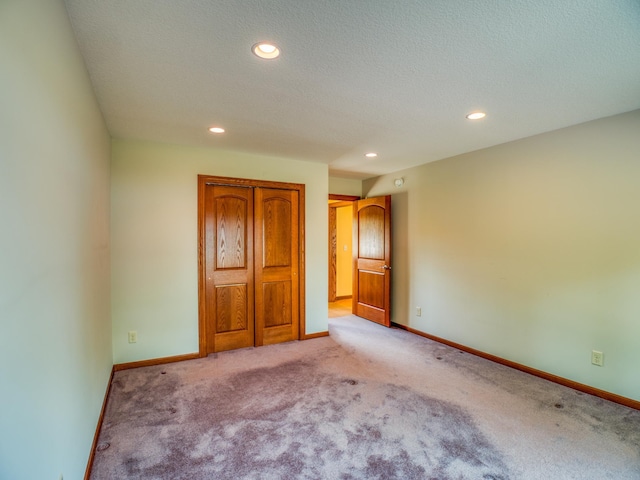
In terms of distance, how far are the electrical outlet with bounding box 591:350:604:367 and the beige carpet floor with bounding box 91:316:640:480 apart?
1.00ft

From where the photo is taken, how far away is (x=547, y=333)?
3092 mm

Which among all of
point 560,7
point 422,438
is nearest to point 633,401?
point 422,438

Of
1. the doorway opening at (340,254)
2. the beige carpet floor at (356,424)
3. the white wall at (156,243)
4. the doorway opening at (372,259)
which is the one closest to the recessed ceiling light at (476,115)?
the doorway opening at (372,259)

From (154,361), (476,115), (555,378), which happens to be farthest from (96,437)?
(555,378)

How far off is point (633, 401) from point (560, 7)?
9.82ft

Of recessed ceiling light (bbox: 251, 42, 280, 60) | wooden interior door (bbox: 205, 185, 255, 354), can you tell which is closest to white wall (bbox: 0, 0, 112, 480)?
recessed ceiling light (bbox: 251, 42, 280, 60)

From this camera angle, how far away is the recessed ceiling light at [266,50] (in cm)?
171

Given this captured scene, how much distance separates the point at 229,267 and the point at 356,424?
7.45ft

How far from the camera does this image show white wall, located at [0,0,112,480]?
899 mm

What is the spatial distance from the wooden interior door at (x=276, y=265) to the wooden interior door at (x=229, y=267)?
0.10 metres

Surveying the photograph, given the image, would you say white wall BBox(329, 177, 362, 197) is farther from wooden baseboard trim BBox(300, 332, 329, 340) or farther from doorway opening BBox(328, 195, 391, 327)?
wooden baseboard trim BBox(300, 332, 329, 340)

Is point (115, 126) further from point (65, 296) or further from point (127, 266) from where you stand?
point (65, 296)

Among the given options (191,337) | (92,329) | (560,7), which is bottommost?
(191,337)

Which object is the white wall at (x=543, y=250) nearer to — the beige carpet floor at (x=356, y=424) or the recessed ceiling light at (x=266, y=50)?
the beige carpet floor at (x=356, y=424)
